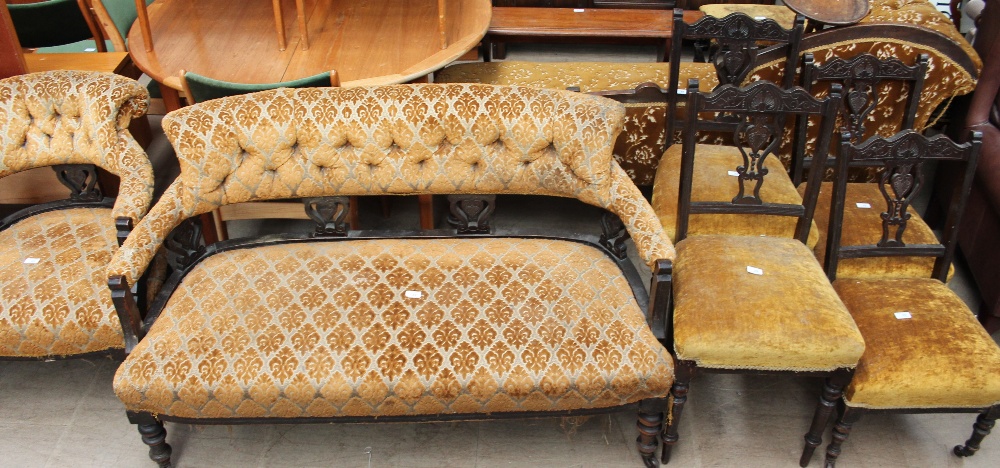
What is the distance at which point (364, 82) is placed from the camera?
2.69m

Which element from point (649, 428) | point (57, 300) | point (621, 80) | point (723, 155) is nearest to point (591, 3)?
point (621, 80)

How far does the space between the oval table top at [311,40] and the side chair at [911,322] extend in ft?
5.25

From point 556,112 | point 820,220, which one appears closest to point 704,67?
point 820,220

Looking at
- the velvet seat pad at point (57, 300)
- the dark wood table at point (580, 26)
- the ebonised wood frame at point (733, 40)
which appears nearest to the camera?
the velvet seat pad at point (57, 300)

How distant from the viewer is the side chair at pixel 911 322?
6.48 ft

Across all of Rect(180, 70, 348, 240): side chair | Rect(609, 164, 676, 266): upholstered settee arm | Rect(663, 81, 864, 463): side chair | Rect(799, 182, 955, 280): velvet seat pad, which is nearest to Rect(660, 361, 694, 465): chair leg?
Rect(663, 81, 864, 463): side chair

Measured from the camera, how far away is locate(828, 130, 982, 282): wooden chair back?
6.94 feet

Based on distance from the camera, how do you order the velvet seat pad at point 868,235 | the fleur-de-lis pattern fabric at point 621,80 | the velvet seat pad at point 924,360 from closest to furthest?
the velvet seat pad at point 924,360
the velvet seat pad at point 868,235
the fleur-de-lis pattern fabric at point 621,80

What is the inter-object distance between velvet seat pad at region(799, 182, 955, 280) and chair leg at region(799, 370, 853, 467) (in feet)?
1.46

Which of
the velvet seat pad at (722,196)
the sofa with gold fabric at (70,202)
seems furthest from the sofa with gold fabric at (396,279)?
the velvet seat pad at (722,196)

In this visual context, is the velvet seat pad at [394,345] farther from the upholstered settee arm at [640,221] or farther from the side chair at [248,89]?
the side chair at [248,89]

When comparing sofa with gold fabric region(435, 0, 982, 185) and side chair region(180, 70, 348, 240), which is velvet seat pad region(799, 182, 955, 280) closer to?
sofa with gold fabric region(435, 0, 982, 185)

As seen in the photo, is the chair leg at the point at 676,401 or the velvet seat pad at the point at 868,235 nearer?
the chair leg at the point at 676,401

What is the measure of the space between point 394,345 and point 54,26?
2786 millimetres
